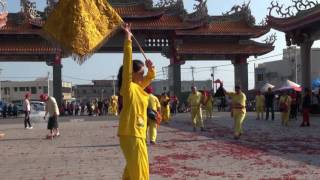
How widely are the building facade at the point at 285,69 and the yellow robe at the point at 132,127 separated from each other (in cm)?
5922

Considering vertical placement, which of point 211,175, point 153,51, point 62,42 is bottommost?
point 211,175

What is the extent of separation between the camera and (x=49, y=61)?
42.8m

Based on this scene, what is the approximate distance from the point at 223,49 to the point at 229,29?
195cm

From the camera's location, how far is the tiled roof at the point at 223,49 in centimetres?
4366

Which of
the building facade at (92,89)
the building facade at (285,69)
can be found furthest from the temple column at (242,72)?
the building facade at (92,89)

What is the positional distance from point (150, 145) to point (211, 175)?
19.2 feet

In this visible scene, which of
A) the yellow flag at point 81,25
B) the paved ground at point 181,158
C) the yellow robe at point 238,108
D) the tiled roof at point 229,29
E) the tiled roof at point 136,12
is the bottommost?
the paved ground at point 181,158

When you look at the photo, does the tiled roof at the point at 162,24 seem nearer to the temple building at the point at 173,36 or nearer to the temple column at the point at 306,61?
the temple building at the point at 173,36

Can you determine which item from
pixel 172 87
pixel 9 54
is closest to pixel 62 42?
pixel 9 54

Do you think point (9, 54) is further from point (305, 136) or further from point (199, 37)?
point (305, 136)

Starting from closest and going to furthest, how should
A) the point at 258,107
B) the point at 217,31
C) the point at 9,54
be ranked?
the point at 258,107 → the point at 9,54 → the point at 217,31

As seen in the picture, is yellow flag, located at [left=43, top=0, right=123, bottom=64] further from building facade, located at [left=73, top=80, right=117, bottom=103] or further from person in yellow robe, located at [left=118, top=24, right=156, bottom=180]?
building facade, located at [left=73, top=80, right=117, bottom=103]

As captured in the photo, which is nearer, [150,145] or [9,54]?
[150,145]

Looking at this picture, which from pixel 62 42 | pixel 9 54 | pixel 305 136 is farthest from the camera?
pixel 9 54
